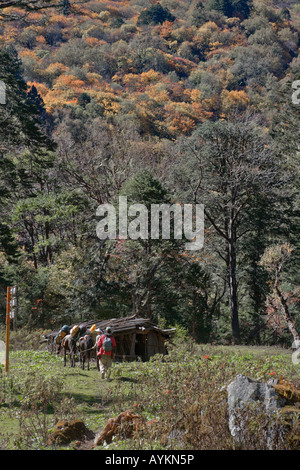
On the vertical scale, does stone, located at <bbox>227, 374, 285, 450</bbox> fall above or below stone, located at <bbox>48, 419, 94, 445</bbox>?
above

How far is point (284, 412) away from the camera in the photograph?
6844 mm

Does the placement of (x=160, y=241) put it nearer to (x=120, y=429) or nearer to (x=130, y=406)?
(x=130, y=406)

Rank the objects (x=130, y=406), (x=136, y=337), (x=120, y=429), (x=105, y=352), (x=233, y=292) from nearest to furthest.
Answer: (x=120, y=429), (x=130, y=406), (x=105, y=352), (x=136, y=337), (x=233, y=292)

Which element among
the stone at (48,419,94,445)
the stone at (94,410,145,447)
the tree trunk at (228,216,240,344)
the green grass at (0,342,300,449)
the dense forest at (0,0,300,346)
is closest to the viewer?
the green grass at (0,342,300,449)

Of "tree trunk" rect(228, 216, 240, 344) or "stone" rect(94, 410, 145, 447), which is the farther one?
"tree trunk" rect(228, 216, 240, 344)

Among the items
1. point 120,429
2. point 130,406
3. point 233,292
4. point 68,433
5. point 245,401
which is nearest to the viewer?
point 245,401

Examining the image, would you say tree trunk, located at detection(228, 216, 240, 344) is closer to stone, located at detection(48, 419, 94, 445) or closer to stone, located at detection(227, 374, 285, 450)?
stone, located at detection(48, 419, 94, 445)

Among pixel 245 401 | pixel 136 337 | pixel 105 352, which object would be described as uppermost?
pixel 245 401

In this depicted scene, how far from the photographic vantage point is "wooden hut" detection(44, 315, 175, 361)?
20359 millimetres

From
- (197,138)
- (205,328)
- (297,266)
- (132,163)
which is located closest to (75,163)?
(132,163)

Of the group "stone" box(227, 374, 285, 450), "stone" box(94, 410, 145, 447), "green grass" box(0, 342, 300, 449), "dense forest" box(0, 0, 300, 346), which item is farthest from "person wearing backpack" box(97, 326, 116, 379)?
"dense forest" box(0, 0, 300, 346)

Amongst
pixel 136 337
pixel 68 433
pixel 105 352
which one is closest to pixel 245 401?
pixel 68 433

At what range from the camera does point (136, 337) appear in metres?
22.7

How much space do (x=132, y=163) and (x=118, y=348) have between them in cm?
2085
